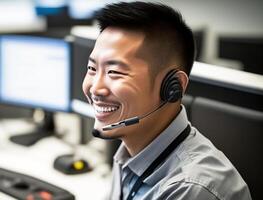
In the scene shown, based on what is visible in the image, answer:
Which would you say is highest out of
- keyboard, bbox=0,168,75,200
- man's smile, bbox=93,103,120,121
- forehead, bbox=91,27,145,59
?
forehead, bbox=91,27,145,59

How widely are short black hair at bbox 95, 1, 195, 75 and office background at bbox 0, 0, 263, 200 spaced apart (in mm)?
112

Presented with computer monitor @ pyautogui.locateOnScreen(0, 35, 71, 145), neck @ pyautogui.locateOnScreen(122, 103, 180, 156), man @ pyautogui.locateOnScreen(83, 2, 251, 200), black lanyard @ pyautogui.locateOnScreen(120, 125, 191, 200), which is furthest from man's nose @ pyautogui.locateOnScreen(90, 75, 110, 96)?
computer monitor @ pyautogui.locateOnScreen(0, 35, 71, 145)

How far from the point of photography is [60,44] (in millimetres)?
1901

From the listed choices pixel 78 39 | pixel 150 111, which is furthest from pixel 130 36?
pixel 78 39

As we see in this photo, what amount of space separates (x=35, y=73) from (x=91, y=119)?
34 cm

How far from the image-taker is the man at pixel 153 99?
1.01 meters

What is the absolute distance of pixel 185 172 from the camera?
989 millimetres

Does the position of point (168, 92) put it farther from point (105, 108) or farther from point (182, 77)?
point (105, 108)

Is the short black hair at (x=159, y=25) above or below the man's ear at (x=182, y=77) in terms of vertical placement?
above

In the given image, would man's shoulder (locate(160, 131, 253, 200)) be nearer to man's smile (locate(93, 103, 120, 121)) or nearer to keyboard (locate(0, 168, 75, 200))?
man's smile (locate(93, 103, 120, 121))

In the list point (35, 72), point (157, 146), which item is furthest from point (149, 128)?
point (35, 72)

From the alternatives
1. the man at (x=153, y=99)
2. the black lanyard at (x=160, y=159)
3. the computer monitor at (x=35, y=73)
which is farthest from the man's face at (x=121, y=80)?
the computer monitor at (x=35, y=73)

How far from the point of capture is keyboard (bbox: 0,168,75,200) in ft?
4.61

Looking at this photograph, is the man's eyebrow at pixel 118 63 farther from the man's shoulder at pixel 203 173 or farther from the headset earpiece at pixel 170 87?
the man's shoulder at pixel 203 173
